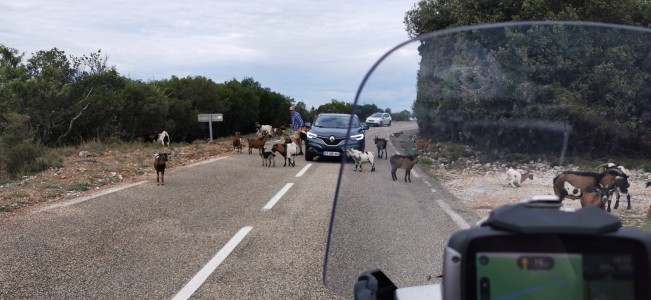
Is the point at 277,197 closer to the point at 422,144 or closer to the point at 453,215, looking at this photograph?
the point at 422,144

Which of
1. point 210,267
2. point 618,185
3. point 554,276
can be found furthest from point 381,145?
point 210,267

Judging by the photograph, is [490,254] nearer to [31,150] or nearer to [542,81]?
[542,81]

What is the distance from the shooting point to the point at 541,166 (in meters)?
2.21

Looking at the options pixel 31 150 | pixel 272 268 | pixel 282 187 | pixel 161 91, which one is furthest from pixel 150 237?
pixel 161 91

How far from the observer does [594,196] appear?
2074 mm

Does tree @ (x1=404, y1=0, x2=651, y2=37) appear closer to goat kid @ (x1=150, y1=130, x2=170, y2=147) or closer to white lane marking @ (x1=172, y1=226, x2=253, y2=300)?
white lane marking @ (x1=172, y1=226, x2=253, y2=300)

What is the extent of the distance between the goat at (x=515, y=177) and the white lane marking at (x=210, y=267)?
3.83m

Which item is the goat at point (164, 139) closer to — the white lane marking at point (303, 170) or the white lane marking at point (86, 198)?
the white lane marking at point (303, 170)

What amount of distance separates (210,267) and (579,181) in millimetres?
4933

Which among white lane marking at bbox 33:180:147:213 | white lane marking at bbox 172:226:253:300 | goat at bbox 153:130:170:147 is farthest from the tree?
Result: goat at bbox 153:130:170:147

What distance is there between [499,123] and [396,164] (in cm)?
41

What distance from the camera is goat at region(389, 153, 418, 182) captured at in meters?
2.39

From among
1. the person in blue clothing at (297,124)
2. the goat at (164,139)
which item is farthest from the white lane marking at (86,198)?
the goat at (164,139)

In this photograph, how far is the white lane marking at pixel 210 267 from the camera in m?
5.60
